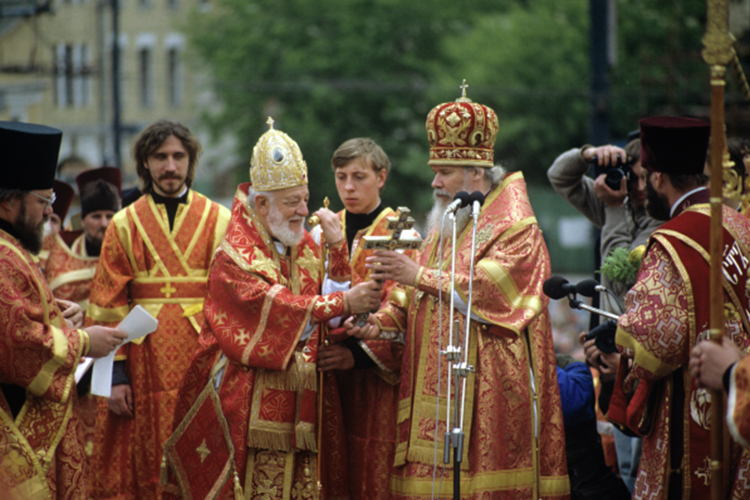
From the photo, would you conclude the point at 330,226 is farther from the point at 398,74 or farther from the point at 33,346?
the point at 398,74

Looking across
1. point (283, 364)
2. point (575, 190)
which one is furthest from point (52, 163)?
point (575, 190)

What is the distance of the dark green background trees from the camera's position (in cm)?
2841

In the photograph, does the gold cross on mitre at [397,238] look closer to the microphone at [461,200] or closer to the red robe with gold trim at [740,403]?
the microphone at [461,200]

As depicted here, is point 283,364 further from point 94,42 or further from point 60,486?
point 94,42

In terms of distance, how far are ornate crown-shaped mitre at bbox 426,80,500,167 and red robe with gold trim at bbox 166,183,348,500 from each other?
0.79 metres

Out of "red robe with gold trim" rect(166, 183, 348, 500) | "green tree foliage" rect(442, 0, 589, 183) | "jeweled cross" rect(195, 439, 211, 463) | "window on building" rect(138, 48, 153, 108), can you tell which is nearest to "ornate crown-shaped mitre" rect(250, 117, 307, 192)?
"red robe with gold trim" rect(166, 183, 348, 500)

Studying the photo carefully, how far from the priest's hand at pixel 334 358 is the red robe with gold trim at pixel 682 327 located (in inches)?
61.4

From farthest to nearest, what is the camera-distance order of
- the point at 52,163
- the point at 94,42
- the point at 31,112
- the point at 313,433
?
the point at 94,42 < the point at 31,112 < the point at 313,433 < the point at 52,163

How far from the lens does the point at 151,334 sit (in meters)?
5.83

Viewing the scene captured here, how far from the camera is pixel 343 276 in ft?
16.8

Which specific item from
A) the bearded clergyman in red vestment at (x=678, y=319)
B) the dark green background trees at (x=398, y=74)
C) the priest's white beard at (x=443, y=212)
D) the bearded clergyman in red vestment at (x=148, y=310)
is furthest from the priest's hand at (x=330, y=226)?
the dark green background trees at (x=398, y=74)

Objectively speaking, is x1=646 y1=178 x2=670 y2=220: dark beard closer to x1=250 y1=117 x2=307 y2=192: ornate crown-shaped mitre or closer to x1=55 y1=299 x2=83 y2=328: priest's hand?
x1=250 y1=117 x2=307 y2=192: ornate crown-shaped mitre

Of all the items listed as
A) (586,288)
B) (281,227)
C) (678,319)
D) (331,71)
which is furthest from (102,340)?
(331,71)

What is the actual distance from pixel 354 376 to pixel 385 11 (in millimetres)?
29028
